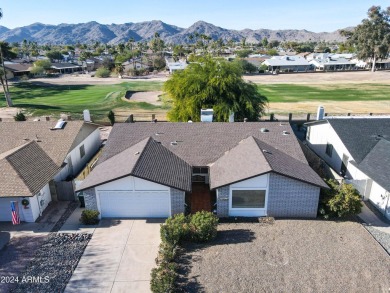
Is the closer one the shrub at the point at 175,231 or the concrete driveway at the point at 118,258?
the concrete driveway at the point at 118,258

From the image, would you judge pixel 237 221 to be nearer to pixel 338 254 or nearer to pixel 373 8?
pixel 338 254

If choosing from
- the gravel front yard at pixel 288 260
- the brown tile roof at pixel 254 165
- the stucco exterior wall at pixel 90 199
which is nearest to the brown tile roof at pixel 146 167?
the stucco exterior wall at pixel 90 199

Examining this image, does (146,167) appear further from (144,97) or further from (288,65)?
(288,65)

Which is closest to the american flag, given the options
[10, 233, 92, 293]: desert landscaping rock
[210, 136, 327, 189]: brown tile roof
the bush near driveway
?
[10, 233, 92, 293]: desert landscaping rock

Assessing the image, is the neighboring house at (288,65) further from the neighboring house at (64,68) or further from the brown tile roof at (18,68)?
the brown tile roof at (18,68)

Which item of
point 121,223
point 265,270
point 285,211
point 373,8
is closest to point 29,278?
point 121,223

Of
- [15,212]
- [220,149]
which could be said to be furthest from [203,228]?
[15,212]

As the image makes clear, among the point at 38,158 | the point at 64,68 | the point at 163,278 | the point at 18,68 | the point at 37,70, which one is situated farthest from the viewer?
the point at 64,68
